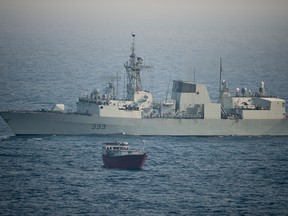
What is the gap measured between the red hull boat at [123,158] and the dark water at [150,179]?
0.86 metres

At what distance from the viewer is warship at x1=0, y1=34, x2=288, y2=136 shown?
334ft

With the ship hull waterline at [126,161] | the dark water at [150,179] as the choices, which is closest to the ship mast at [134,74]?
the dark water at [150,179]

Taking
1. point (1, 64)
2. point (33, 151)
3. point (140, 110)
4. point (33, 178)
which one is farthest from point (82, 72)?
point (33, 178)

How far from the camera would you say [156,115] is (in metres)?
105

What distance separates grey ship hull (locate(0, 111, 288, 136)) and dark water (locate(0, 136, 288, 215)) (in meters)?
1.62

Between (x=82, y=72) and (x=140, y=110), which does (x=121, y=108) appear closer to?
(x=140, y=110)

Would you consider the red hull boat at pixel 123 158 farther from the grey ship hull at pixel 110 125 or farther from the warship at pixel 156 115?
the warship at pixel 156 115

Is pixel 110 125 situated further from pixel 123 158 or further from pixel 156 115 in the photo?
pixel 123 158

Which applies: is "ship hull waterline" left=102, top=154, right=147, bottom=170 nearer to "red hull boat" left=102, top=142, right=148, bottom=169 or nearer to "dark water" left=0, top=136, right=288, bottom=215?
"red hull boat" left=102, top=142, right=148, bottom=169

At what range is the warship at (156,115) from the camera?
101875 mm

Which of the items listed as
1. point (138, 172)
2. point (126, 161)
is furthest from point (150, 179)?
point (126, 161)

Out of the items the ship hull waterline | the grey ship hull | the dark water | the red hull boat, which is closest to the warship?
the grey ship hull

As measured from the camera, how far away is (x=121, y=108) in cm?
10331

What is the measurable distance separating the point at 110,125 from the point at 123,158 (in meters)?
13.8
